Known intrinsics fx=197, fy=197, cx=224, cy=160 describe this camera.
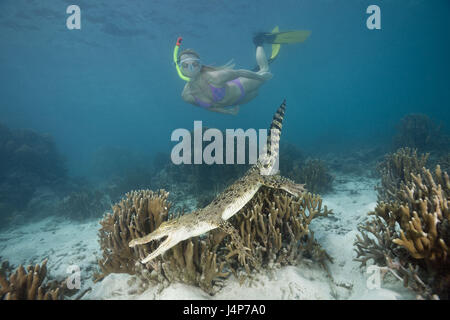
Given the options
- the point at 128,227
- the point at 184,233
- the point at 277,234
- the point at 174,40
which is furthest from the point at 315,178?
the point at 174,40

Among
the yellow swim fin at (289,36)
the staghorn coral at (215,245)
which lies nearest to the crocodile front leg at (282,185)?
the staghorn coral at (215,245)

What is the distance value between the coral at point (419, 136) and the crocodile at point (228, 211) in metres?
12.4

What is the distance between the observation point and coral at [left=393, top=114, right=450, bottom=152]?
1163 centimetres

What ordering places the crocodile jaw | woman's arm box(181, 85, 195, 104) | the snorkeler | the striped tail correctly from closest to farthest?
the crocodile jaw, the striped tail, the snorkeler, woman's arm box(181, 85, 195, 104)

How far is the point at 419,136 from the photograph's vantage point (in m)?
11.9

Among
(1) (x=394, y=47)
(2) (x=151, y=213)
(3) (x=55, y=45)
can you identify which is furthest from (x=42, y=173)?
(1) (x=394, y=47)

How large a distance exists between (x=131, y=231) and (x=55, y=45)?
43.1 meters

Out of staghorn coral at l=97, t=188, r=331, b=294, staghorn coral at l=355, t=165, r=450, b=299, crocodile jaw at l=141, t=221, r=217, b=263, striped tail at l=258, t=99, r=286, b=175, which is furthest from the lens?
striped tail at l=258, t=99, r=286, b=175

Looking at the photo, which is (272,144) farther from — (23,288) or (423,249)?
(23,288)

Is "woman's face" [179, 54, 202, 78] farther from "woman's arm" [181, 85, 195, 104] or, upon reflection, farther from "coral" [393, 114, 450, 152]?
"coral" [393, 114, 450, 152]

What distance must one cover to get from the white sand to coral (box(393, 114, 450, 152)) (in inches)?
310

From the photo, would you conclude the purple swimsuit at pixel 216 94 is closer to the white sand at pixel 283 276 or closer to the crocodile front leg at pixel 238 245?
the white sand at pixel 283 276

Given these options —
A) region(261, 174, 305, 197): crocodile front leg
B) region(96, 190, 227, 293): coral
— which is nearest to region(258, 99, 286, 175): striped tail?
region(261, 174, 305, 197): crocodile front leg
